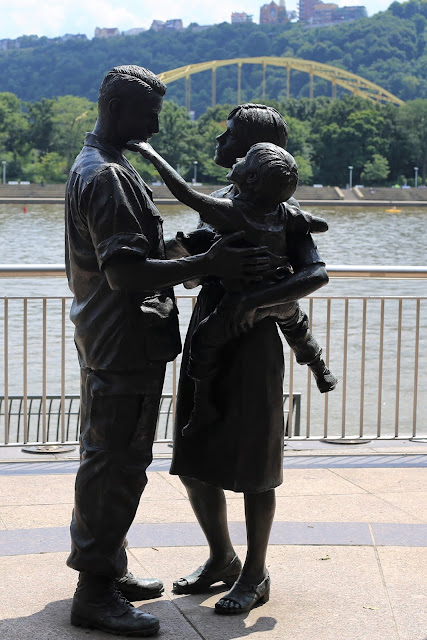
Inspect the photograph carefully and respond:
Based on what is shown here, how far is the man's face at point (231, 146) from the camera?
3.38 m

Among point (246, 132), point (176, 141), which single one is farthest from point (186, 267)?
point (176, 141)

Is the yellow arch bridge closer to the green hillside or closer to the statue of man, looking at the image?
the green hillside

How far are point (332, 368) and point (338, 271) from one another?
10.0 meters

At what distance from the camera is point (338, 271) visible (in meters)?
5.98

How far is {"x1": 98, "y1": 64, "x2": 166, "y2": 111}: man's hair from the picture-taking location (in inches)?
120

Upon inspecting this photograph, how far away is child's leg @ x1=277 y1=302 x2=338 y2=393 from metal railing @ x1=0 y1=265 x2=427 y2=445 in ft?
6.56

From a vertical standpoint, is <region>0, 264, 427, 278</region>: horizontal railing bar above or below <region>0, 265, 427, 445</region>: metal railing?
above

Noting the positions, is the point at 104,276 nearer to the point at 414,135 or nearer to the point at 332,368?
the point at 332,368

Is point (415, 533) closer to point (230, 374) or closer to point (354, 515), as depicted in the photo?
point (354, 515)

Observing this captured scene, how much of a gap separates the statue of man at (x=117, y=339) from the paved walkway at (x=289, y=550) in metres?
0.27

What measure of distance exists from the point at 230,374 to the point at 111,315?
0.50m

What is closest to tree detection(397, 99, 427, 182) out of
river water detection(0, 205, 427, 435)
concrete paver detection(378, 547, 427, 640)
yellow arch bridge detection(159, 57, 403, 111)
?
yellow arch bridge detection(159, 57, 403, 111)

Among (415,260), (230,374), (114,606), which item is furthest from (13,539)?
(415,260)

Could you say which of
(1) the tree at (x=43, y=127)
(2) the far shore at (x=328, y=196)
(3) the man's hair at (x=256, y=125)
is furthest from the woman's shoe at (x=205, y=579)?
(1) the tree at (x=43, y=127)
